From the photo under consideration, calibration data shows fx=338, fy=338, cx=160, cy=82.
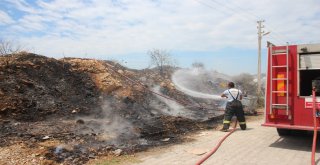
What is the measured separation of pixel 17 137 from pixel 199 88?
15363mm

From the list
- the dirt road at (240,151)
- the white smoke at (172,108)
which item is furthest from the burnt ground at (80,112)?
the dirt road at (240,151)

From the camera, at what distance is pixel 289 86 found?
8141 mm

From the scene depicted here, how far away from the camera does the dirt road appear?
7.18 meters

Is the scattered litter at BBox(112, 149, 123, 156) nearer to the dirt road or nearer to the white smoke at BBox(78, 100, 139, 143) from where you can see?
the dirt road

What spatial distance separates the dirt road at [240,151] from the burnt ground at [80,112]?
2.46 feet

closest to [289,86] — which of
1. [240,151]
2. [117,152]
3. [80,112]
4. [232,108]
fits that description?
[240,151]

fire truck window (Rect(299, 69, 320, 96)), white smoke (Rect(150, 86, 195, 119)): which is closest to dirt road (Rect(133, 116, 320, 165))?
fire truck window (Rect(299, 69, 320, 96))

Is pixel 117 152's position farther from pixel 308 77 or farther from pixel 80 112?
pixel 308 77

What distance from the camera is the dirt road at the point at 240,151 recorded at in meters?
7.18

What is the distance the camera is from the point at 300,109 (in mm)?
8008

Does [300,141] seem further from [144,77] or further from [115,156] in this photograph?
[144,77]

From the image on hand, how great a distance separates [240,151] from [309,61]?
267cm

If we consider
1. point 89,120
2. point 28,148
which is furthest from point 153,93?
point 28,148

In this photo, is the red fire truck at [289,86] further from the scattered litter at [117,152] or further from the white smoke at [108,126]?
the white smoke at [108,126]
